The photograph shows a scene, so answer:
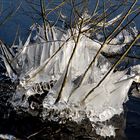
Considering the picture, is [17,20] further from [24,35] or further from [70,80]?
[70,80]

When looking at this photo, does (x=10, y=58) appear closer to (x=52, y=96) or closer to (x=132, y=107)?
(x=52, y=96)

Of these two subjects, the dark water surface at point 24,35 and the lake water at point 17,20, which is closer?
the dark water surface at point 24,35

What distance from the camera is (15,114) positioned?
529 cm

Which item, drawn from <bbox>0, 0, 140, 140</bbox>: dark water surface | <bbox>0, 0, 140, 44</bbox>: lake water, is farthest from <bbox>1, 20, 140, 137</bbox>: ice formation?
<bbox>0, 0, 140, 44</bbox>: lake water

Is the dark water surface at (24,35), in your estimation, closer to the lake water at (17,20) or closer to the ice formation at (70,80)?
the lake water at (17,20)

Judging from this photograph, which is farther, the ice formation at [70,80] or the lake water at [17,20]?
the lake water at [17,20]

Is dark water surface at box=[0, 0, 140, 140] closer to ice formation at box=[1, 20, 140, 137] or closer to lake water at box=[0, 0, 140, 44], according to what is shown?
lake water at box=[0, 0, 140, 44]

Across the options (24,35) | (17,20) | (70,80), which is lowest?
(24,35)

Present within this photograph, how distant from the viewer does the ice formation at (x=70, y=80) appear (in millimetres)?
5156

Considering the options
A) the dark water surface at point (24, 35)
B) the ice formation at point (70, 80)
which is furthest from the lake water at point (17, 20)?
the ice formation at point (70, 80)

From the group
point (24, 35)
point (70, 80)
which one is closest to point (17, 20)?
point (24, 35)

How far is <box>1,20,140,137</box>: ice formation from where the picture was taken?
516 centimetres

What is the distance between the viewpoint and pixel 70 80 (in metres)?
5.16

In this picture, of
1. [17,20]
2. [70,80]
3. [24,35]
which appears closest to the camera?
[70,80]
